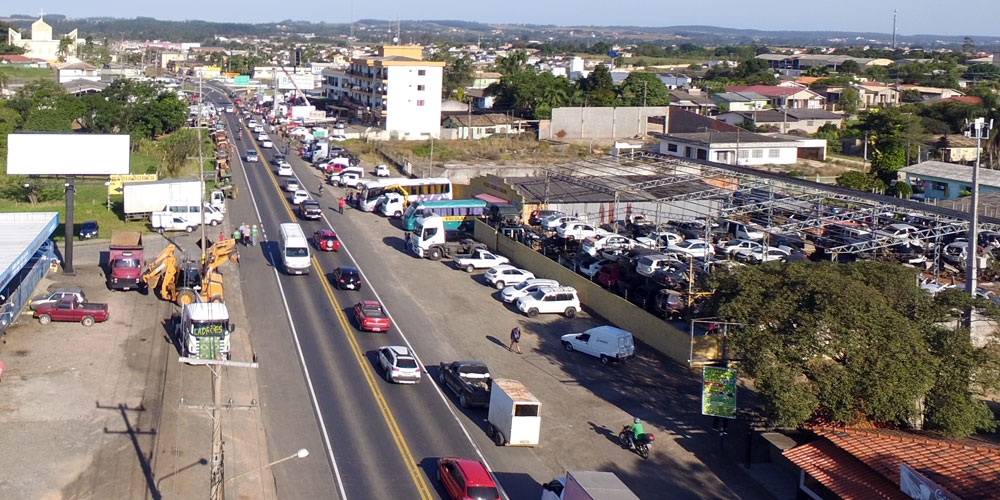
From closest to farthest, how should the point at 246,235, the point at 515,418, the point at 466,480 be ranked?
1. the point at 466,480
2. the point at 515,418
3. the point at 246,235

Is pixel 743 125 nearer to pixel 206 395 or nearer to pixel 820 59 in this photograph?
pixel 206 395

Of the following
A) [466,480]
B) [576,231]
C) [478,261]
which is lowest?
[466,480]

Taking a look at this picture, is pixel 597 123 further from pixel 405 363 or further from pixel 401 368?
pixel 401 368

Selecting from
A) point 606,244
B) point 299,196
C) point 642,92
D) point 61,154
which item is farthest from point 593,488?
point 642,92

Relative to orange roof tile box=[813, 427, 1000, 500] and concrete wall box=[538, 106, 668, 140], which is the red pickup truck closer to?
orange roof tile box=[813, 427, 1000, 500]

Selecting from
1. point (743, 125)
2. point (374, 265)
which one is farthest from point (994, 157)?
point (374, 265)

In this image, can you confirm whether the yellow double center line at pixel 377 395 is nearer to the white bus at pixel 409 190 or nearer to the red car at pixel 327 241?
the red car at pixel 327 241
